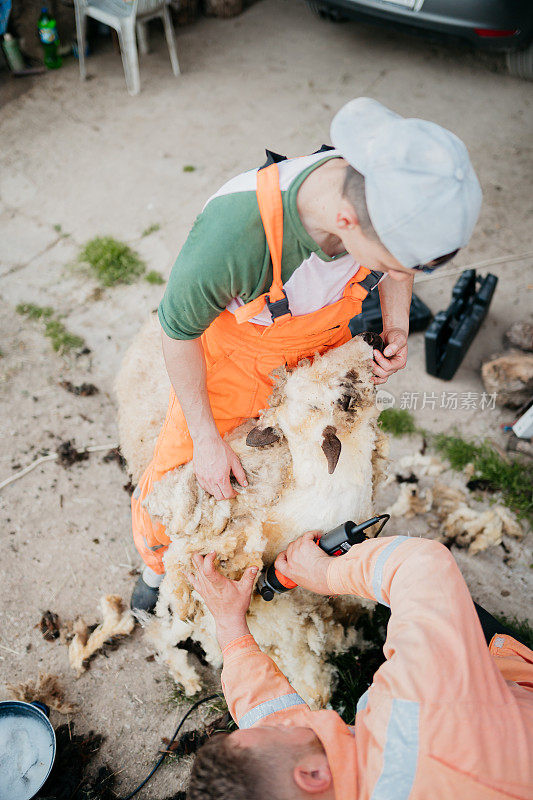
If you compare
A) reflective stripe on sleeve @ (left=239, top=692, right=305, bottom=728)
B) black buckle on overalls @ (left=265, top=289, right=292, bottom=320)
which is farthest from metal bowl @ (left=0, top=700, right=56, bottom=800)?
black buckle on overalls @ (left=265, top=289, right=292, bottom=320)

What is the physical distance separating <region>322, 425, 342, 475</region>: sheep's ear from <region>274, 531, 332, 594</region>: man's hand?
0.26 m

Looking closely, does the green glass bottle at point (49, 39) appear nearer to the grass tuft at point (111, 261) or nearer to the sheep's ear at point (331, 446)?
the grass tuft at point (111, 261)

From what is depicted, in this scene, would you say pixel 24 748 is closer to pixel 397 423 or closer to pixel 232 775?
pixel 232 775

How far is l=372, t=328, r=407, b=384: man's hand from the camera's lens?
1.78 m

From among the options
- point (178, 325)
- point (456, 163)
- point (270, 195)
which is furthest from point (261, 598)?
point (456, 163)

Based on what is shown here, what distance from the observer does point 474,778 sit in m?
1.01

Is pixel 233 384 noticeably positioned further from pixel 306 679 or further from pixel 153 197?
pixel 153 197

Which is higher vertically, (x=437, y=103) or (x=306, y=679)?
(x=437, y=103)

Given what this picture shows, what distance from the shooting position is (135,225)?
4016 millimetres

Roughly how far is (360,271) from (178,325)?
58 cm

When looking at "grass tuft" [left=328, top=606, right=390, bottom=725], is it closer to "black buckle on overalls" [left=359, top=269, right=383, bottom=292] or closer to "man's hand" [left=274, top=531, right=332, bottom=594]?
"man's hand" [left=274, top=531, right=332, bottom=594]

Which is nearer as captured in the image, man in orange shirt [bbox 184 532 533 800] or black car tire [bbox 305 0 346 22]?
man in orange shirt [bbox 184 532 533 800]

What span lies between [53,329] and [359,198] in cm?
273

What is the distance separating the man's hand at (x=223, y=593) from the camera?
1612 millimetres
